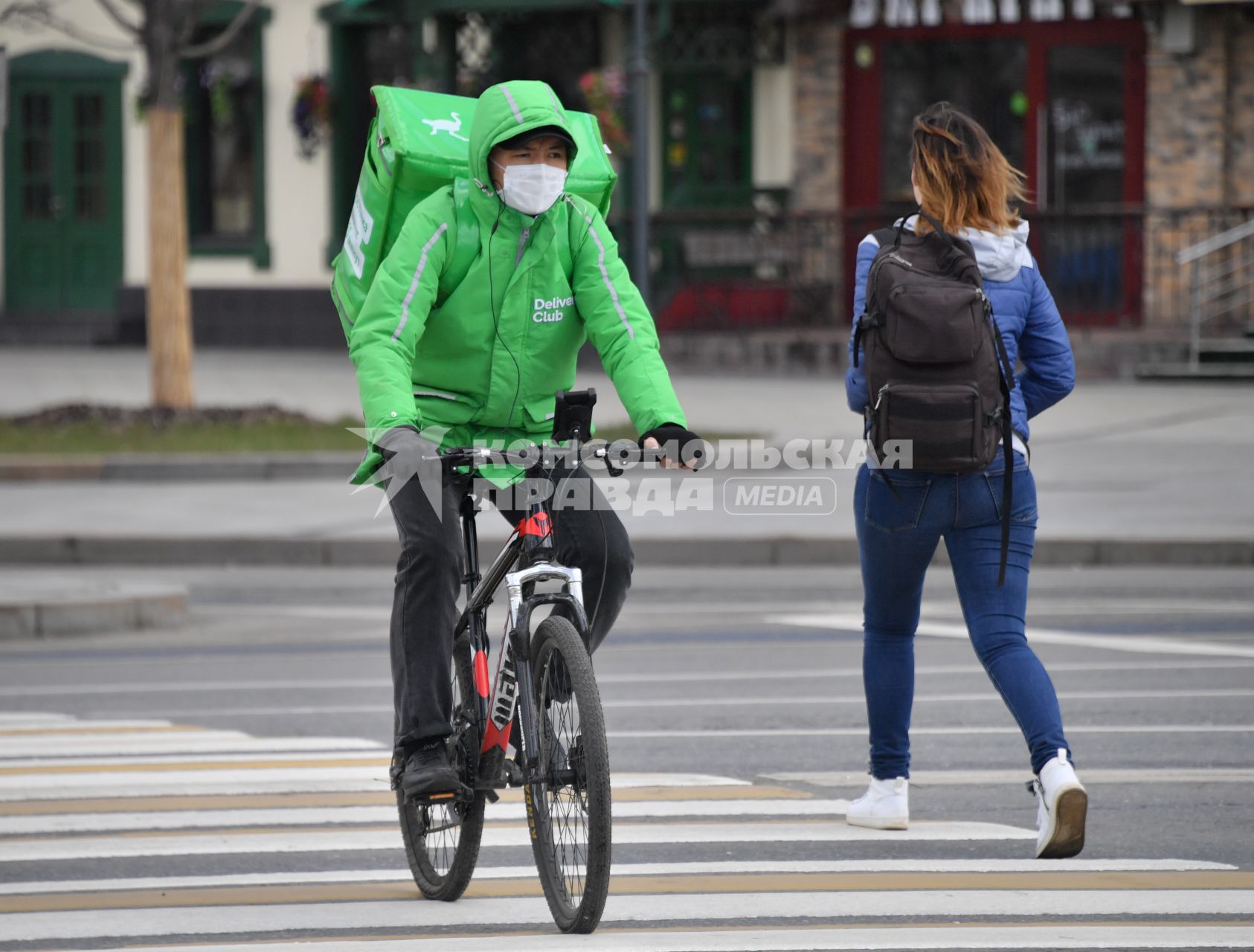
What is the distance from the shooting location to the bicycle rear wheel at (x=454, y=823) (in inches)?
198

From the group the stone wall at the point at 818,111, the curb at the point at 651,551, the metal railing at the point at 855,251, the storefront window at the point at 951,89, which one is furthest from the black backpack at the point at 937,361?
the stone wall at the point at 818,111

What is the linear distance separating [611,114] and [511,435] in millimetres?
17909

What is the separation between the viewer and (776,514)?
521 inches

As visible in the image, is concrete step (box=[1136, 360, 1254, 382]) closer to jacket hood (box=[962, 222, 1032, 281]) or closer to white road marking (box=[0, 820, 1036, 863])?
white road marking (box=[0, 820, 1036, 863])

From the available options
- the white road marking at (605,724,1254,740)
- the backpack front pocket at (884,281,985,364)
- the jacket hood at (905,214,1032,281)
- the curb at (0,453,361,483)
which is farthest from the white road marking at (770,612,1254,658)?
the curb at (0,453,361,483)

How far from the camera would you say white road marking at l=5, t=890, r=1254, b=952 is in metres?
4.87

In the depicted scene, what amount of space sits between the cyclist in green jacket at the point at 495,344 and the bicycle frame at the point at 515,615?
0.22ft

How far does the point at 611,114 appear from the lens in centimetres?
2264

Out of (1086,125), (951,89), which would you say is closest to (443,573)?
(1086,125)

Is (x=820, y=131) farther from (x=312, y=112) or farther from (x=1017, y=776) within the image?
(x=1017, y=776)

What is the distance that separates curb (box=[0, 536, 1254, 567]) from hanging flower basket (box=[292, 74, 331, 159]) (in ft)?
45.6

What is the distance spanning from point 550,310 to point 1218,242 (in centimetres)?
1682

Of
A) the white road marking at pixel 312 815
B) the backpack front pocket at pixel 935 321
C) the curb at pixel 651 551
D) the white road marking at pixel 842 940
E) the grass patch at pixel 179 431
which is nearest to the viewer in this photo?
the white road marking at pixel 842 940

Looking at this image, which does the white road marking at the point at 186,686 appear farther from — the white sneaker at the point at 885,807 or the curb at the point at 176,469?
the curb at the point at 176,469
